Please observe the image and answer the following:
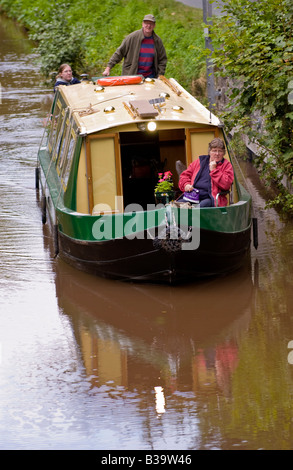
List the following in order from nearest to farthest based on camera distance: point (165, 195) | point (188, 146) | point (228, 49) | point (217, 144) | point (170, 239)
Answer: point (170, 239)
point (165, 195)
point (217, 144)
point (188, 146)
point (228, 49)

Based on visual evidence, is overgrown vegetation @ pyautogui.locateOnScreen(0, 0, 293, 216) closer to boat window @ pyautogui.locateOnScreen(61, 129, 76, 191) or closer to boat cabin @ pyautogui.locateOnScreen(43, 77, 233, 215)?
boat cabin @ pyautogui.locateOnScreen(43, 77, 233, 215)

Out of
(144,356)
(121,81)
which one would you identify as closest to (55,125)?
(121,81)

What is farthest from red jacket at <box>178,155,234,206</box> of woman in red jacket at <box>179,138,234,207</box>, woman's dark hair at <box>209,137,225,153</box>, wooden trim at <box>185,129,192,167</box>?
wooden trim at <box>185,129,192,167</box>

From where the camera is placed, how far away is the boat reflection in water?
797cm

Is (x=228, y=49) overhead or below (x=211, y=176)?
overhead

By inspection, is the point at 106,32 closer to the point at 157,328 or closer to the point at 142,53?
the point at 142,53

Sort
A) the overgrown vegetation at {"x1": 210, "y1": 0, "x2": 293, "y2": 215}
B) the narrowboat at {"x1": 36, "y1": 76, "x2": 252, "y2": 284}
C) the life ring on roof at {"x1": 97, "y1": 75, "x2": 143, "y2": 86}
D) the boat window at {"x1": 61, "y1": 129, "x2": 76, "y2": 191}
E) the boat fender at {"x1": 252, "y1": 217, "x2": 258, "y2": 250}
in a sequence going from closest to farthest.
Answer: the narrowboat at {"x1": 36, "y1": 76, "x2": 252, "y2": 284} < the boat fender at {"x1": 252, "y1": 217, "x2": 258, "y2": 250} < the boat window at {"x1": 61, "y1": 129, "x2": 76, "y2": 191} < the overgrown vegetation at {"x1": 210, "y1": 0, "x2": 293, "y2": 215} < the life ring on roof at {"x1": 97, "y1": 75, "x2": 143, "y2": 86}

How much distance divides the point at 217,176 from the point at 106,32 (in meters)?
20.3

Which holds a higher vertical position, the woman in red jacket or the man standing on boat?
the man standing on boat

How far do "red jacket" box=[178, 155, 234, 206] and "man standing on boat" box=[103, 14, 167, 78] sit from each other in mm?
4149

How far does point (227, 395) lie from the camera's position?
7477 mm

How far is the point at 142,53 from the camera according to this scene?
14.1 m

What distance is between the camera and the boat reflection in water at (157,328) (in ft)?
26.1

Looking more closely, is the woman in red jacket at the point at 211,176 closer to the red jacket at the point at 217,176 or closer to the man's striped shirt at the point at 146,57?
the red jacket at the point at 217,176
